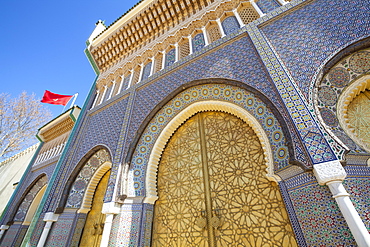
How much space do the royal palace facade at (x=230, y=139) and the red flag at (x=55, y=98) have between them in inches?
110

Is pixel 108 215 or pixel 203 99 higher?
pixel 203 99

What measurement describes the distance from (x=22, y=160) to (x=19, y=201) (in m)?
3.96

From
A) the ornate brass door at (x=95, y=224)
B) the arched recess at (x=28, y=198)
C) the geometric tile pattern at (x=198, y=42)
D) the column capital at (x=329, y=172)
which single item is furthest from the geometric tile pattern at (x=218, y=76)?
the arched recess at (x=28, y=198)

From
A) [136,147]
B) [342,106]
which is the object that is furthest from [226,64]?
[136,147]

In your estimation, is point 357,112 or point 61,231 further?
point 61,231

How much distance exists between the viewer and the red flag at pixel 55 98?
19.8 ft

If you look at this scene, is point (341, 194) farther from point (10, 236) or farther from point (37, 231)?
point (10, 236)

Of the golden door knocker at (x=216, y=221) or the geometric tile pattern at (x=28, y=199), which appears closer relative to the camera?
the golden door knocker at (x=216, y=221)

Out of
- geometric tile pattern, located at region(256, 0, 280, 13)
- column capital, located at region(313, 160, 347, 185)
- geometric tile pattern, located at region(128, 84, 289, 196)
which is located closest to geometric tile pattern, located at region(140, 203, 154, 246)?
geometric tile pattern, located at region(128, 84, 289, 196)

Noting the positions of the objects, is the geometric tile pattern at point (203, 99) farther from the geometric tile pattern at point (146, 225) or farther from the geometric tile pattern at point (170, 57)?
the geometric tile pattern at point (170, 57)

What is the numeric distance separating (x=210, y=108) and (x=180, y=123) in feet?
1.71

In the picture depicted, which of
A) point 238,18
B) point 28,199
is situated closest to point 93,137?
point 238,18

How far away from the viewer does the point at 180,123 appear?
2926 mm

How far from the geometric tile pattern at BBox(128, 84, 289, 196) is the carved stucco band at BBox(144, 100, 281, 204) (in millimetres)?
51
